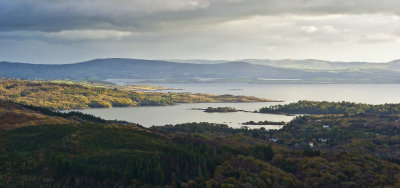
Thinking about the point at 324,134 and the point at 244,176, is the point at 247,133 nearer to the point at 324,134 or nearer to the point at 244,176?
the point at 324,134

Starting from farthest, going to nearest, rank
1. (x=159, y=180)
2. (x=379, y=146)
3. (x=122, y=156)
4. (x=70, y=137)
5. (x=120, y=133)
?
(x=379, y=146), (x=120, y=133), (x=70, y=137), (x=122, y=156), (x=159, y=180)

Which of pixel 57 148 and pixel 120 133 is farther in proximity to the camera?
pixel 120 133

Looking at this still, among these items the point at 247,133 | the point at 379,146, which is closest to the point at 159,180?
the point at 379,146

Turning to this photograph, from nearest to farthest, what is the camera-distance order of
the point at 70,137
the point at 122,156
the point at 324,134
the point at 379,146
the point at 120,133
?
the point at 122,156 → the point at 70,137 → the point at 120,133 → the point at 379,146 → the point at 324,134

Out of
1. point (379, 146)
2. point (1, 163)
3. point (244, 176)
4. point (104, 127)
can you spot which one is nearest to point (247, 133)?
point (379, 146)

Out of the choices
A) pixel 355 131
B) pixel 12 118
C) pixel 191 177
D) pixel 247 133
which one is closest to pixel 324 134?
pixel 355 131

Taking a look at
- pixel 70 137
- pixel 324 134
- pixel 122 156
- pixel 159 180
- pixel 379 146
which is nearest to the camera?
pixel 159 180

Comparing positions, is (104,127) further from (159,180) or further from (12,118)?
(159,180)

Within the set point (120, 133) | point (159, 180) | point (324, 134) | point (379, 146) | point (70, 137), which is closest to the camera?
point (159, 180)

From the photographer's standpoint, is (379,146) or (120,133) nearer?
(120,133)
